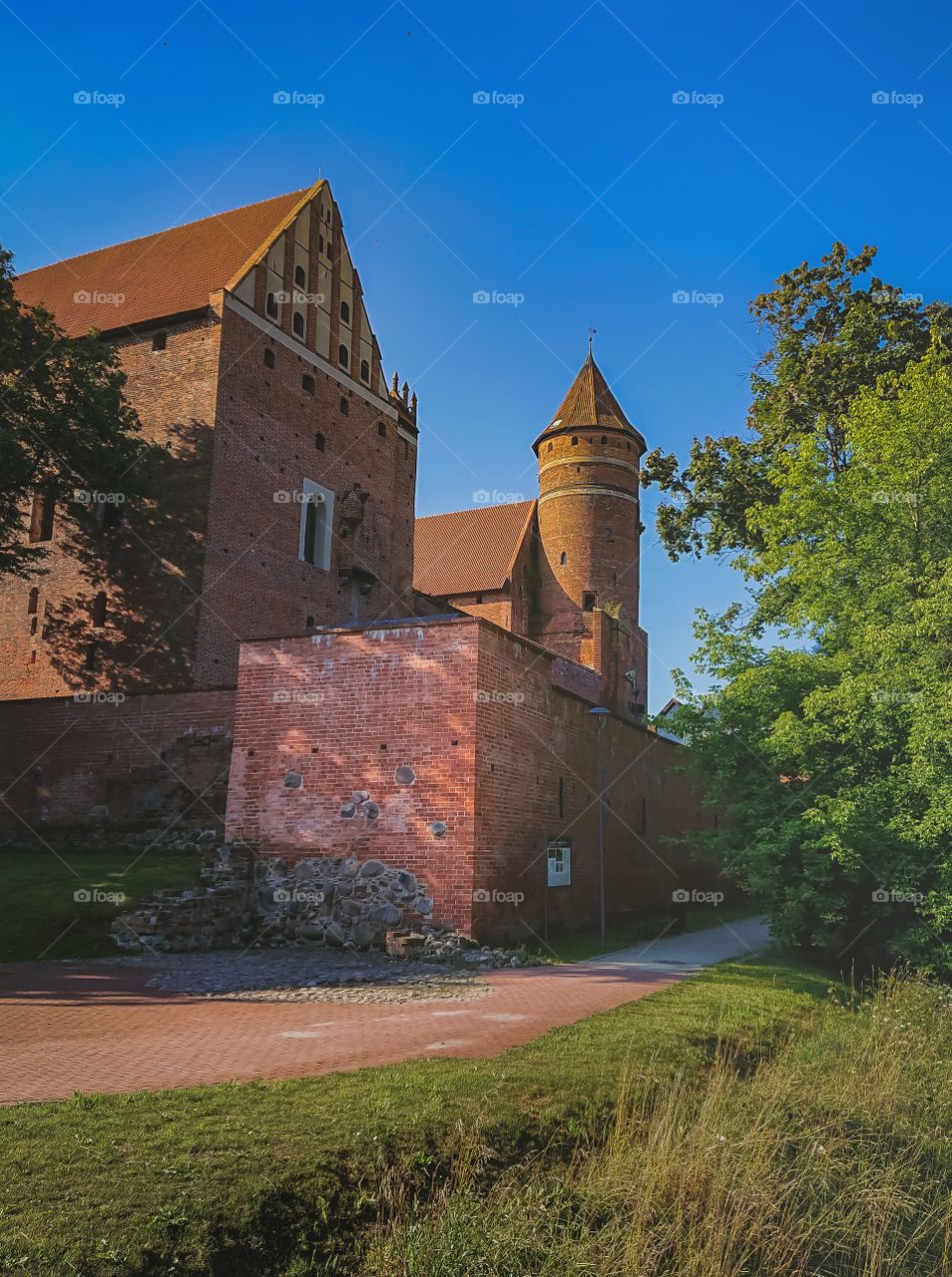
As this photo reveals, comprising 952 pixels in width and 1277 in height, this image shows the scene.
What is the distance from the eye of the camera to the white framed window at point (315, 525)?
1053 inches

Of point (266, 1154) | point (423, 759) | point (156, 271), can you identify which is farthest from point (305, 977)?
point (156, 271)

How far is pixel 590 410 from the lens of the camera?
4147 centimetres

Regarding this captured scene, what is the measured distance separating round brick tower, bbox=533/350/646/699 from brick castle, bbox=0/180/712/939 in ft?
10.8

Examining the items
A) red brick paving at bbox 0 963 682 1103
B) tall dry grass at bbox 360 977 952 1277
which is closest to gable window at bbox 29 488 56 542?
red brick paving at bbox 0 963 682 1103

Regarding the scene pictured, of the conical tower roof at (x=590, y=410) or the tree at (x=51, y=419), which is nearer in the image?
the tree at (x=51, y=419)

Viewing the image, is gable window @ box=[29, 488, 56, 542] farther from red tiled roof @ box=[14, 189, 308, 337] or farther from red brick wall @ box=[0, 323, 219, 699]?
red tiled roof @ box=[14, 189, 308, 337]

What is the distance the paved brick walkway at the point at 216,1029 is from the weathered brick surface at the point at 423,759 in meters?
2.88

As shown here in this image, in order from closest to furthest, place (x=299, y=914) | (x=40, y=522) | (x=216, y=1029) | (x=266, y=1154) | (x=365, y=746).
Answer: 1. (x=266, y=1154)
2. (x=216, y=1029)
3. (x=299, y=914)
4. (x=365, y=746)
5. (x=40, y=522)

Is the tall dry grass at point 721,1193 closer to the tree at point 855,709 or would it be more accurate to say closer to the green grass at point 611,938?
the tree at point 855,709

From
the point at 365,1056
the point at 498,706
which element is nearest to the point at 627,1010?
the point at 365,1056

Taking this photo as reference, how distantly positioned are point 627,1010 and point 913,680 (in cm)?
756

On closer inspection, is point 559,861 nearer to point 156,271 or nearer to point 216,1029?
point 216,1029

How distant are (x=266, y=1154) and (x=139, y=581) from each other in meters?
20.3

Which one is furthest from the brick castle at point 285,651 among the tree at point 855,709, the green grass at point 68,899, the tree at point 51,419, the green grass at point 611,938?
the tree at point 855,709
